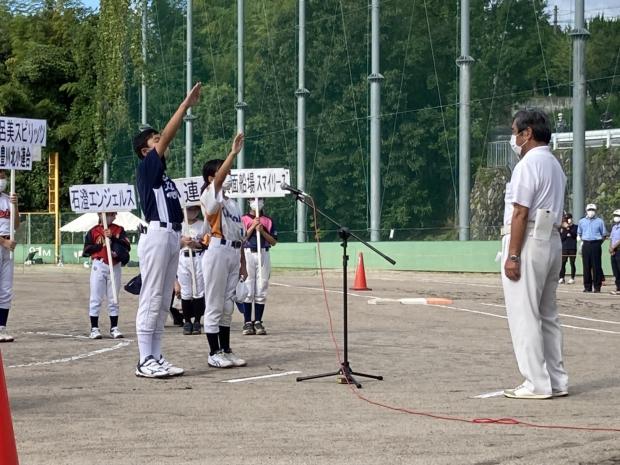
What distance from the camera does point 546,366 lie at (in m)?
10.1

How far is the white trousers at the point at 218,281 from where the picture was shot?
12.4 m

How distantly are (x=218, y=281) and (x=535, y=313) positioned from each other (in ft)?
12.2

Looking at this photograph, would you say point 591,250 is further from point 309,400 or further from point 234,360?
point 309,400

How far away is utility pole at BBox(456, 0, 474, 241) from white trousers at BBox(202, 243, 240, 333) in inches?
1154

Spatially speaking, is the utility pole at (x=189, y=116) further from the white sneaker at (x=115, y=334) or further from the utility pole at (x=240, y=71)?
the white sneaker at (x=115, y=334)

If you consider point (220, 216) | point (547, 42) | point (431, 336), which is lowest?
point (431, 336)

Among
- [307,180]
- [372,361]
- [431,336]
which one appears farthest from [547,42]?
[372,361]

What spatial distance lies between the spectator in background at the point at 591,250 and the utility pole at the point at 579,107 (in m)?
6.04

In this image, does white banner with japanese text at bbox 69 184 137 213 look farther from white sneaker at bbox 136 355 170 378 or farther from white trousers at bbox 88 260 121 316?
white sneaker at bbox 136 355 170 378

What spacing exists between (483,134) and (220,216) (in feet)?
96.9

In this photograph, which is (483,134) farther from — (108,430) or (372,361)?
(108,430)

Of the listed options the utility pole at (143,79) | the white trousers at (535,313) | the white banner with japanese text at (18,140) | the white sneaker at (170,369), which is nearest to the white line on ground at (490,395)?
the white trousers at (535,313)

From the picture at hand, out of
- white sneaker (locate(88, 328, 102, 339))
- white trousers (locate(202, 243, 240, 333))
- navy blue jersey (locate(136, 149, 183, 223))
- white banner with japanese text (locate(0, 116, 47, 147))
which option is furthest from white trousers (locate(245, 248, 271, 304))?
navy blue jersey (locate(136, 149, 183, 223))

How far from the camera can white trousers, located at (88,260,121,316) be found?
1669 cm
